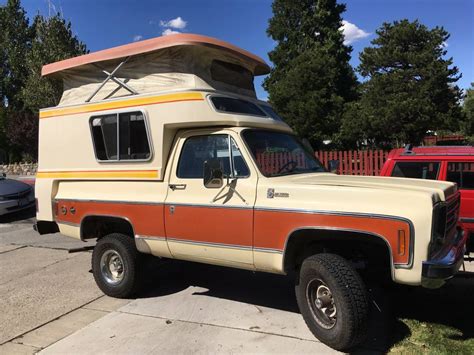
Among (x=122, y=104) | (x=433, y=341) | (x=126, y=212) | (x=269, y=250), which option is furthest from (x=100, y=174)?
(x=433, y=341)

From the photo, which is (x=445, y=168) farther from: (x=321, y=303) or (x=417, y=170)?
(x=321, y=303)

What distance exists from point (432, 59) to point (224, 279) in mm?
22144

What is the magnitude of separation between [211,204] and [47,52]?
29120mm

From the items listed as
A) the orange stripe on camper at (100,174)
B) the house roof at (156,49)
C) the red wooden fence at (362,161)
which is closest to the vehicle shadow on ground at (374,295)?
the orange stripe on camper at (100,174)

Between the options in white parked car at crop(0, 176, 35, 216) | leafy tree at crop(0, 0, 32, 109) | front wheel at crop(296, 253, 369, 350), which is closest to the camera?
front wheel at crop(296, 253, 369, 350)

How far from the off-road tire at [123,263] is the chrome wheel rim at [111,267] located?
0.03 metres

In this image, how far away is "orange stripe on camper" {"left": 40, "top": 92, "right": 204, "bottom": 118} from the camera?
16.3 feet

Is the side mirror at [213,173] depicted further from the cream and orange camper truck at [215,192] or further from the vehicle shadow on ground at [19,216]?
the vehicle shadow on ground at [19,216]

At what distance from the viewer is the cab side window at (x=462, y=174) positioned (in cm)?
684

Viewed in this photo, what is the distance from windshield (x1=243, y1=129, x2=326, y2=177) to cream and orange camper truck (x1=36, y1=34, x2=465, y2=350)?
0.7 inches

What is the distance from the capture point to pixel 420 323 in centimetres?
467

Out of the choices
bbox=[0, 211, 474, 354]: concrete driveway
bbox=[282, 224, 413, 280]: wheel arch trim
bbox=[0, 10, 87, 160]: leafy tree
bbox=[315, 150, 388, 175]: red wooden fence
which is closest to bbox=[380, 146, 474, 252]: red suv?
bbox=[0, 211, 474, 354]: concrete driveway

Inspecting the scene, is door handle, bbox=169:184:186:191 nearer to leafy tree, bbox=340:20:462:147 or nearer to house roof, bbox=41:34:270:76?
house roof, bbox=41:34:270:76

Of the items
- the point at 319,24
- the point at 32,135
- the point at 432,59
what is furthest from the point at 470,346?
the point at 32,135
